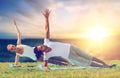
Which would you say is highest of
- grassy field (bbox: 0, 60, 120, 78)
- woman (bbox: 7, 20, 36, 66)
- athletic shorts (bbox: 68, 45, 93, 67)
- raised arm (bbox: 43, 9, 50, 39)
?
raised arm (bbox: 43, 9, 50, 39)

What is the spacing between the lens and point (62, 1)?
4.86m

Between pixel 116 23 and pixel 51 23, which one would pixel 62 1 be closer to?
pixel 51 23

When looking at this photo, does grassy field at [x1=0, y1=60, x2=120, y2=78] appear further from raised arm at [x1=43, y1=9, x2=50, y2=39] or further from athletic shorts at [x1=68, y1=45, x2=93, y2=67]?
raised arm at [x1=43, y1=9, x2=50, y2=39]

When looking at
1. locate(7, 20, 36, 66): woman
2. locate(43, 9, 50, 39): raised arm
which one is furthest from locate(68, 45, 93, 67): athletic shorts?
locate(7, 20, 36, 66): woman

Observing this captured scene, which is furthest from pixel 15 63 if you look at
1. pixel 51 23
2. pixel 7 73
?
pixel 51 23

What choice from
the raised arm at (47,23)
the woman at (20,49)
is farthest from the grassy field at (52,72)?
the raised arm at (47,23)

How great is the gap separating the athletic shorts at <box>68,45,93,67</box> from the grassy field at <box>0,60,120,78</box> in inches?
3.8

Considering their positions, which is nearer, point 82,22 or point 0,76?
point 0,76

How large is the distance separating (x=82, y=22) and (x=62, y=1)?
0.28 m

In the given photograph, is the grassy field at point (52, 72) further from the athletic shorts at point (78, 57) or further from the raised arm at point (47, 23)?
the raised arm at point (47, 23)

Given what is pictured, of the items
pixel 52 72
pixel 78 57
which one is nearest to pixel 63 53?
pixel 78 57

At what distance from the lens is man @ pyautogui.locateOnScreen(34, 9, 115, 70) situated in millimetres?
4754

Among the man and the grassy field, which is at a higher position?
the man

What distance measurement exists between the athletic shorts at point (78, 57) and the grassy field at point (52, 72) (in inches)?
3.8
